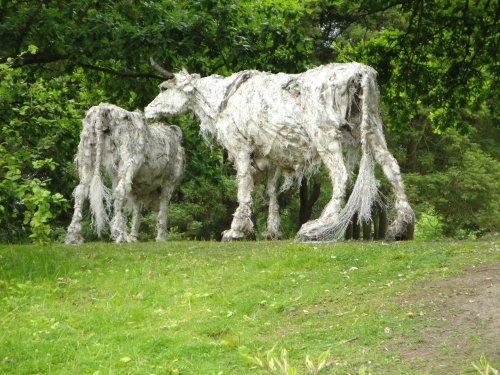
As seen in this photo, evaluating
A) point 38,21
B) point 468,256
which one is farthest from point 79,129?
point 468,256

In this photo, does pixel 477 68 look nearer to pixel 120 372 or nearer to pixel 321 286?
pixel 321 286

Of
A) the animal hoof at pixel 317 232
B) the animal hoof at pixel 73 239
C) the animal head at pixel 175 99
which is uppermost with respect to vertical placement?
the animal head at pixel 175 99

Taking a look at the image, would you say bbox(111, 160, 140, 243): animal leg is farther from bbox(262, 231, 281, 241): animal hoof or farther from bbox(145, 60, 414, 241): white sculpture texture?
bbox(262, 231, 281, 241): animal hoof

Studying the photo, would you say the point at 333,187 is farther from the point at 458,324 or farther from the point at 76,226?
the point at 458,324

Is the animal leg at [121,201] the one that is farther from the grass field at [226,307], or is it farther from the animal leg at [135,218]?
the grass field at [226,307]

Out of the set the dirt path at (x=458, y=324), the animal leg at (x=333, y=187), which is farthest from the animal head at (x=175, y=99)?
the dirt path at (x=458, y=324)

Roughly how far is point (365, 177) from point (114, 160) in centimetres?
524

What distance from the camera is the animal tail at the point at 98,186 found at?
40.7 feet

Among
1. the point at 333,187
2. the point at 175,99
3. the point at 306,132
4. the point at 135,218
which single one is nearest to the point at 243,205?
the point at 306,132

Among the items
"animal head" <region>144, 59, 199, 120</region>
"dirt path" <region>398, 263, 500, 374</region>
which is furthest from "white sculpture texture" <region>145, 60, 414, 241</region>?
"dirt path" <region>398, 263, 500, 374</region>

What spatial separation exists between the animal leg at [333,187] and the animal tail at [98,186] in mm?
3958

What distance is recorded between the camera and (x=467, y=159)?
1891 centimetres

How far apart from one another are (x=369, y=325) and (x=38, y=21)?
11.1m

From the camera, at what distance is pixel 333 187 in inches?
421
